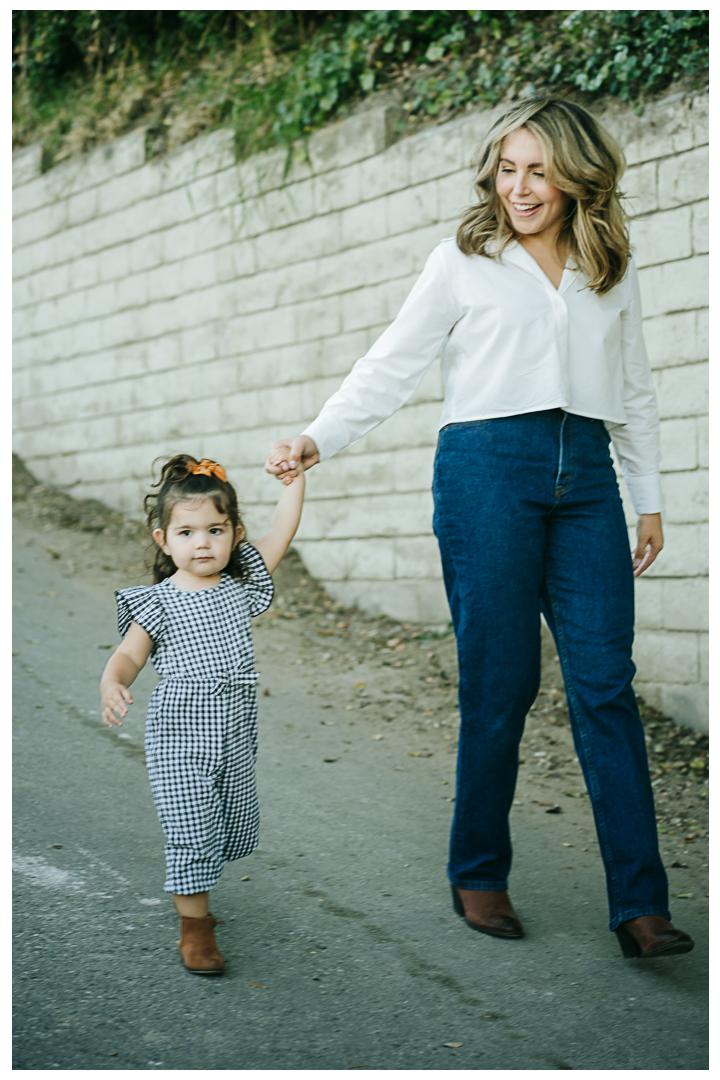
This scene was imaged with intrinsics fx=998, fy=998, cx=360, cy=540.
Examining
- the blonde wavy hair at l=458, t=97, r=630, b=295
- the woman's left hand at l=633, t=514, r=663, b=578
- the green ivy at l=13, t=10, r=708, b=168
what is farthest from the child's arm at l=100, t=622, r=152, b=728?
the green ivy at l=13, t=10, r=708, b=168

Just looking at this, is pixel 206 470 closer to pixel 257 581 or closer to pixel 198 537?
pixel 198 537

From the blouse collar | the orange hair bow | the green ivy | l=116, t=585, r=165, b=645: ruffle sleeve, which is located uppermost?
the green ivy

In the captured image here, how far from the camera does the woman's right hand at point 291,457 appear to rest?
8.42 feet

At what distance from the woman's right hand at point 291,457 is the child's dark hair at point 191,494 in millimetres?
132

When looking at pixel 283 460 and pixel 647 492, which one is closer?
pixel 283 460

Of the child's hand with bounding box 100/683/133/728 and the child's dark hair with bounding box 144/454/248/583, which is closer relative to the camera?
the child's hand with bounding box 100/683/133/728

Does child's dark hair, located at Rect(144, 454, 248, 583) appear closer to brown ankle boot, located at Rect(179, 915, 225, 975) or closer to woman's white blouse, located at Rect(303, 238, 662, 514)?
woman's white blouse, located at Rect(303, 238, 662, 514)

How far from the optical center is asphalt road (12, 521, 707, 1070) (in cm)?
215

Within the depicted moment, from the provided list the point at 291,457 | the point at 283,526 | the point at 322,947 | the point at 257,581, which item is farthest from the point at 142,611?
the point at 322,947

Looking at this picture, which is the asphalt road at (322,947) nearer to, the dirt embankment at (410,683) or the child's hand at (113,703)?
the dirt embankment at (410,683)

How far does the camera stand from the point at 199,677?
2.47m

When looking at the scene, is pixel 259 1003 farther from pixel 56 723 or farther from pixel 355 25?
pixel 355 25

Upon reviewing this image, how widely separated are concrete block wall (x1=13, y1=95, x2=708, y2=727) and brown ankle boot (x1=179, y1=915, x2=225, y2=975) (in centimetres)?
274

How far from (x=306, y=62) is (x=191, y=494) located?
5024 mm
